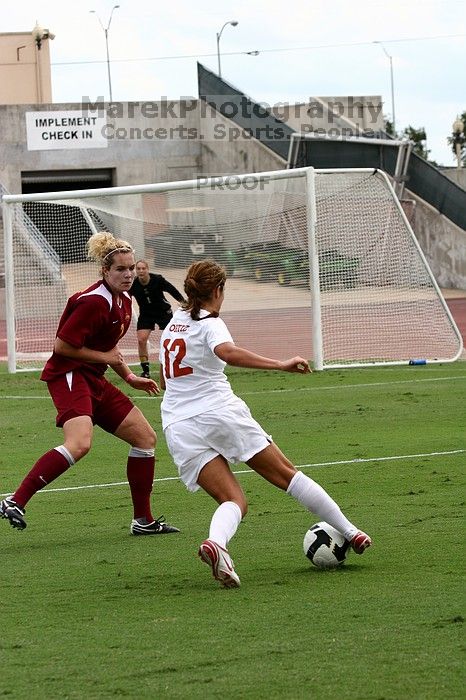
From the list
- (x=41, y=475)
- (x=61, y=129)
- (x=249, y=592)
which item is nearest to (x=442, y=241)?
(x=61, y=129)

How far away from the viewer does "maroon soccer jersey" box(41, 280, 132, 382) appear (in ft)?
25.6

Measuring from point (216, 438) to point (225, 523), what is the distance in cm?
47

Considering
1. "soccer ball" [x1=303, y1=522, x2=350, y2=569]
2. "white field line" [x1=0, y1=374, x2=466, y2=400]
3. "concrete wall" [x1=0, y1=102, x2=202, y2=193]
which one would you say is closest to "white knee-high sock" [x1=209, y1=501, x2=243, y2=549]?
"soccer ball" [x1=303, y1=522, x2=350, y2=569]

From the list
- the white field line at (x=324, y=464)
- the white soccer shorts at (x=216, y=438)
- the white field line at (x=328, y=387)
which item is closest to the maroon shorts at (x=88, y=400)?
the white soccer shorts at (x=216, y=438)

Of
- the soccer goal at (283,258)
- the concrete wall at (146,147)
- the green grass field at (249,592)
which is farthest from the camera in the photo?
the concrete wall at (146,147)

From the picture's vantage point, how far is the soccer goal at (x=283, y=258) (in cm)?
2061

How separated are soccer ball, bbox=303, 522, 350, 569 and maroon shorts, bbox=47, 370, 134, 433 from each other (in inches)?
72.2

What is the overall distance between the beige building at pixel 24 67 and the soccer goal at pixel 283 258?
3545cm

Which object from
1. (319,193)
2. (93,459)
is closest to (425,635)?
(93,459)

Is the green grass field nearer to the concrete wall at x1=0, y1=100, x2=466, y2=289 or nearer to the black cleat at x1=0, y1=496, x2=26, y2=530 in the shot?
the black cleat at x1=0, y1=496, x2=26, y2=530

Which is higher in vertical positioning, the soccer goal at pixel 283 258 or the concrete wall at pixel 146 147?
the concrete wall at pixel 146 147

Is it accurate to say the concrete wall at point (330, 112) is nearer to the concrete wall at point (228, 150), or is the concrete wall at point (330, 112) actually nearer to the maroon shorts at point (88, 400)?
the concrete wall at point (228, 150)

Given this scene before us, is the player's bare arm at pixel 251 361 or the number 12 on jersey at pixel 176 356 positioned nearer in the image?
the player's bare arm at pixel 251 361

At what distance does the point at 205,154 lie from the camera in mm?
49031
